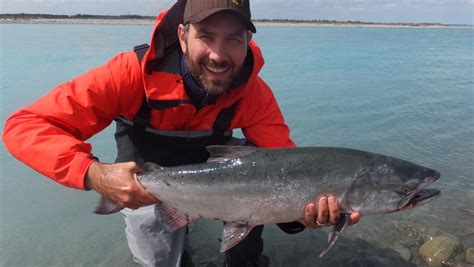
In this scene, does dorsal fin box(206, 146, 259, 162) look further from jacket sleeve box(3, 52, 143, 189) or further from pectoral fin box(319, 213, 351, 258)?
jacket sleeve box(3, 52, 143, 189)

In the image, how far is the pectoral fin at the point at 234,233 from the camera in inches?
138

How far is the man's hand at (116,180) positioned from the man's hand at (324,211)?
1.43m

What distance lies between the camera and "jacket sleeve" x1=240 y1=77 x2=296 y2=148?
438 cm

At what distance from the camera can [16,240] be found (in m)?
5.11

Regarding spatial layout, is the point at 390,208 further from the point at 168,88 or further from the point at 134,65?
the point at 134,65

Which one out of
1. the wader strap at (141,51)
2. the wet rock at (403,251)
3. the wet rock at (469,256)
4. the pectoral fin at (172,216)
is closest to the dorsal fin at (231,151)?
the pectoral fin at (172,216)

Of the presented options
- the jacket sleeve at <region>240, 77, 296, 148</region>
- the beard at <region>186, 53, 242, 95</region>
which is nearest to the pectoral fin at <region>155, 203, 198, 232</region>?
the beard at <region>186, 53, 242, 95</region>

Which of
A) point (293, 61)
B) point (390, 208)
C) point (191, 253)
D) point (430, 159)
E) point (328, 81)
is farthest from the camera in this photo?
point (293, 61)

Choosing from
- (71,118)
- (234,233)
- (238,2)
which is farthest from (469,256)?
(71,118)

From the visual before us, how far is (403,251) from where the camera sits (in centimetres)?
499

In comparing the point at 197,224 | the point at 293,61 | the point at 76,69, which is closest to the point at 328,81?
the point at 293,61

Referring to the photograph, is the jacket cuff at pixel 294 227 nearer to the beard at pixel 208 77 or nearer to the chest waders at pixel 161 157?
the chest waders at pixel 161 157

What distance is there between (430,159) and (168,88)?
564cm

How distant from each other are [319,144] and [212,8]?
4.95m
